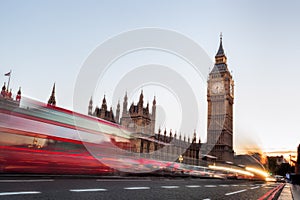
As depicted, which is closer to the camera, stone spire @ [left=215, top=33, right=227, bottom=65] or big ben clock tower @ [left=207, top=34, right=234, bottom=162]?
big ben clock tower @ [left=207, top=34, right=234, bottom=162]

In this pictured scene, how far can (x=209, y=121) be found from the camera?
9619 cm

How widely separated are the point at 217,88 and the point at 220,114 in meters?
9.06

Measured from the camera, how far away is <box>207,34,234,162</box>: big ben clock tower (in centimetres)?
9250

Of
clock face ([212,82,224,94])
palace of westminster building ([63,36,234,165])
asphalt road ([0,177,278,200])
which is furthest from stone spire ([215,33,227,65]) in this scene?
asphalt road ([0,177,278,200])

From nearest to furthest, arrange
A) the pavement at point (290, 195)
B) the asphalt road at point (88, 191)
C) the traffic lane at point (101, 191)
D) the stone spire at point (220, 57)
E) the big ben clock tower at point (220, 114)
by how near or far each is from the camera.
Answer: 1. the asphalt road at point (88, 191)
2. the traffic lane at point (101, 191)
3. the pavement at point (290, 195)
4. the big ben clock tower at point (220, 114)
5. the stone spire at point (220, 57)

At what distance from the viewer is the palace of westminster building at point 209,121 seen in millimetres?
79625

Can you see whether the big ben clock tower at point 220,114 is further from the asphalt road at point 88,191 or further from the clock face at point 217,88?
the asphalt road at point 88,191

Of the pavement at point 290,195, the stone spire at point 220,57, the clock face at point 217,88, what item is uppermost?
the stone spire at point 220,57

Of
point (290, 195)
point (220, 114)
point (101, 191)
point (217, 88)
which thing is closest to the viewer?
point (101, 191)

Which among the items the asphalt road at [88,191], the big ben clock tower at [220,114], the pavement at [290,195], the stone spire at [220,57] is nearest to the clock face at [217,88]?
the big ben clock tower at [220,114]

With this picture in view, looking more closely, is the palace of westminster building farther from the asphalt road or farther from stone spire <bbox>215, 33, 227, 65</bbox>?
the asphalt road

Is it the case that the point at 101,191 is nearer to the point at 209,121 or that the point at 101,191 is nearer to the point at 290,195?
the point at 290,195

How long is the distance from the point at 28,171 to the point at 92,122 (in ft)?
12.2

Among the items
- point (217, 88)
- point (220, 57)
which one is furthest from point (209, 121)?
point (220, 57)
